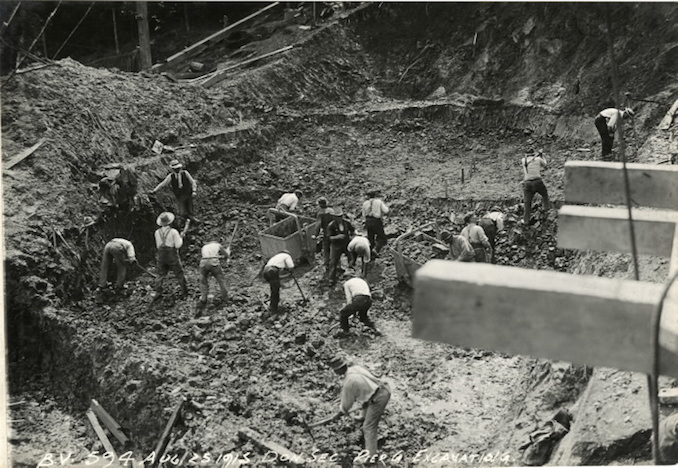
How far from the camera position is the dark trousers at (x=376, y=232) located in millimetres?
10484

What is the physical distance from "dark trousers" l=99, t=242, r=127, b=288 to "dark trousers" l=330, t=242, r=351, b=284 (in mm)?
3226

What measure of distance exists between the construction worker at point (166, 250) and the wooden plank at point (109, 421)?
98.6 inches

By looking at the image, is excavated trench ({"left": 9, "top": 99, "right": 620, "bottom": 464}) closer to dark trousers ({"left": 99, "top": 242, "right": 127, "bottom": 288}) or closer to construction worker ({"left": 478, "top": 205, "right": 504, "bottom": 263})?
dark trousers ({"left": 99, "top": 242, "right": 127, "bottom": 288})

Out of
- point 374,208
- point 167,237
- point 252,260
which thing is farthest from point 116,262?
point 374,208

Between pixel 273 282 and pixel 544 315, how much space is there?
7.25 metres

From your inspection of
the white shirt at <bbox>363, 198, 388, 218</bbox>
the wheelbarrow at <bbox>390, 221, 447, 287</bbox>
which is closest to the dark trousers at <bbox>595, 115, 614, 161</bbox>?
the wheelbarrow at <bbox>390, 221, 447, 287</bbox>

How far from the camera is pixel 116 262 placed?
9.84 m

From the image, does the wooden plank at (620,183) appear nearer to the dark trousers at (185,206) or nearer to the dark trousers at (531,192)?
the dark trousers at (531,192)

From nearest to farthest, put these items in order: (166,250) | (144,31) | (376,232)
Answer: (166,250) → (376,232) → (144,31)

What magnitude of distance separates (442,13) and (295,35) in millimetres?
4516

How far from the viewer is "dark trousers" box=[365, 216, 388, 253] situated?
1048cm

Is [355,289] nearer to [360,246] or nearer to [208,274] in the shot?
[360,246]

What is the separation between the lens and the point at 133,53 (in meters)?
21.5

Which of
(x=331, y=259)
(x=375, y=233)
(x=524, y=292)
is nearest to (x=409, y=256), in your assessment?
(x=375, y=233)
